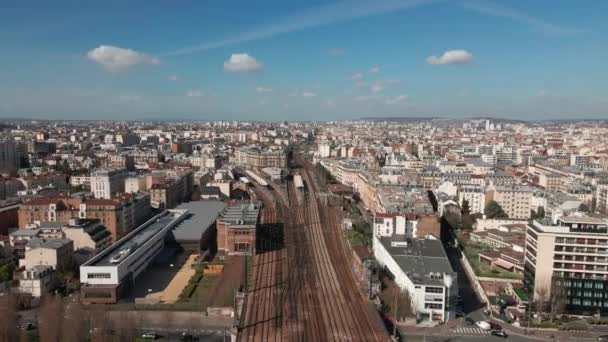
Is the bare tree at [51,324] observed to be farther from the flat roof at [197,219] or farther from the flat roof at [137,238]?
the flat roof at [197,219]

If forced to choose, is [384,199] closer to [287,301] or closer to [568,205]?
[568,205]

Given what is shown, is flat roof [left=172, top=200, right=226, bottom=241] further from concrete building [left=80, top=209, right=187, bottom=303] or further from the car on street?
the car on street

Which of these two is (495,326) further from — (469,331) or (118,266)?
(118,266)

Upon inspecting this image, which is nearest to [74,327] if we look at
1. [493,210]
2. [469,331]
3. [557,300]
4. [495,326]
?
[469,331]

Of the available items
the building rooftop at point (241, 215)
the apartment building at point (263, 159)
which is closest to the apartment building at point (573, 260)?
the building rooftop at point (241, 215)

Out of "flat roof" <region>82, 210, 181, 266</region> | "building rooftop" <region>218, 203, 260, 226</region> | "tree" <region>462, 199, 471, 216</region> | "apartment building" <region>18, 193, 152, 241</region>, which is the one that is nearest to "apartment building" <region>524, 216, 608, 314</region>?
"building rooftop" <region>218, 203, 260, 226</region>

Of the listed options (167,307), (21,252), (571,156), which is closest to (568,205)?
(167,307)

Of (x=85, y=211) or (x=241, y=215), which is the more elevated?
(x=85, y=211)
